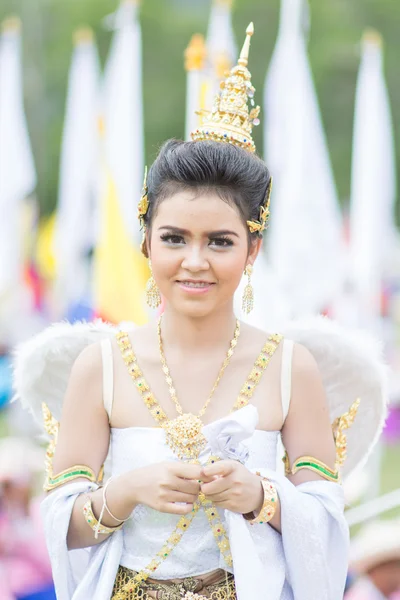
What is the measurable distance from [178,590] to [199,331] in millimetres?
617

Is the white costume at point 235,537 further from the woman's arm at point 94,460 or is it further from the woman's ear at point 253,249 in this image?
the woman's ear at point 253,249

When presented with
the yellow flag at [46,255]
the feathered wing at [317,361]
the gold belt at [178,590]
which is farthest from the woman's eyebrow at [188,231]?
the yellow flag at [46,255]

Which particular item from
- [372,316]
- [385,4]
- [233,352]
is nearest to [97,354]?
[233,352]

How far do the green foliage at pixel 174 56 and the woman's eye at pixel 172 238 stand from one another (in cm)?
2067

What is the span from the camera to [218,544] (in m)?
2.32

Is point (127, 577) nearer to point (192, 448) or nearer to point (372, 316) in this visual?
point (192, 448)

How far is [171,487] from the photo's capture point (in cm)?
216

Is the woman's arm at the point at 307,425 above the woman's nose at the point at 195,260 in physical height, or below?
below

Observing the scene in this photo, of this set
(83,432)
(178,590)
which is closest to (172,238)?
(83,432)

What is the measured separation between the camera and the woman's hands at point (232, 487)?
2145 mm

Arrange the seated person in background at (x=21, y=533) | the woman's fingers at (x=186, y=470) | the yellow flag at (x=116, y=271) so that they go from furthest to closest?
the yellow flag at (x=116, y=271) → the seated person in background at (x=21, y=533) → the woman's fingers at (x=186, y=470)

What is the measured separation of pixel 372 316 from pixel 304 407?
683cm

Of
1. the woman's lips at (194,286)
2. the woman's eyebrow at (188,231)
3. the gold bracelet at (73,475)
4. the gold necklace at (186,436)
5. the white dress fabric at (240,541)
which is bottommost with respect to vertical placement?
the white dress fabric at (240,541)

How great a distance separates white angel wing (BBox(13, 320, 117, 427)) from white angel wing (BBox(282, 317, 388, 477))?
535 mm
